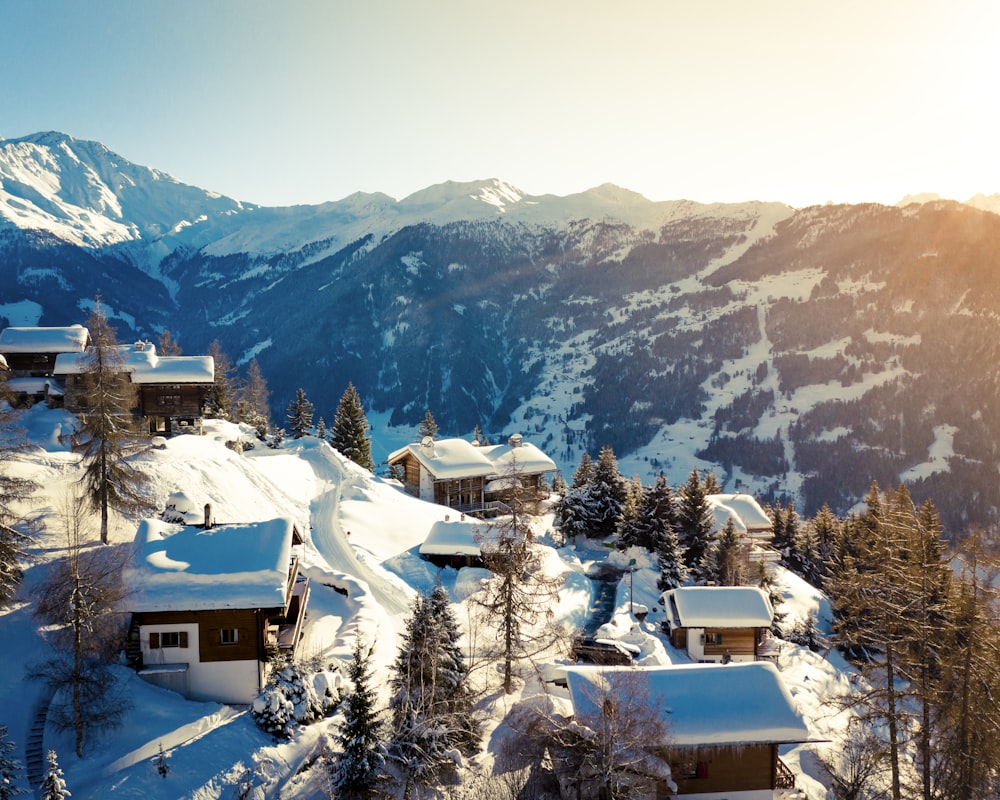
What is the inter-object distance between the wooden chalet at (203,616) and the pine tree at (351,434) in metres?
52.3

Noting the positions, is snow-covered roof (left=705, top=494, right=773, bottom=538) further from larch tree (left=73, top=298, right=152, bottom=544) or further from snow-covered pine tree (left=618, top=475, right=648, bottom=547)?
larch tree (left=73, top=298, right=152, bottom=544)

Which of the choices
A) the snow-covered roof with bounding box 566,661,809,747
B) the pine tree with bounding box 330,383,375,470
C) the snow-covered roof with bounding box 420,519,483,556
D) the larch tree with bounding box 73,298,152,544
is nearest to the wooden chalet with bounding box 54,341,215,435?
the pine tree with bounding box 330,383,375,470

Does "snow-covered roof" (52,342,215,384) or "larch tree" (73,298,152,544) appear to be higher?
"snow-covered roof" (52,342,215,384)

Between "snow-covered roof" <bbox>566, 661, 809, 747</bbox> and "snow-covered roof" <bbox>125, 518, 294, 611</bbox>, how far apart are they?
1179 centimetres

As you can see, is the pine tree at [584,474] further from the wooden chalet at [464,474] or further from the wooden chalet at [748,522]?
the wooden chalet at [748,522]

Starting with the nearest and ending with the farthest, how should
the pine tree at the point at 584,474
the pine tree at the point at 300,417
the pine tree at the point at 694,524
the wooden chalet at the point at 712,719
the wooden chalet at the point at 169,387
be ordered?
the wooden chalet at the point at 712,719 < the wooden chalet at the point at 169,387 < the pine tree at the point at 694,524 < the pine tree at the point at 584,474 < the pine tree at the point at 300,417

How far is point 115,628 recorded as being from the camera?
21.4 m

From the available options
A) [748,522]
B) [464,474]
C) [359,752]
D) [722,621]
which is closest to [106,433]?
[359,752]

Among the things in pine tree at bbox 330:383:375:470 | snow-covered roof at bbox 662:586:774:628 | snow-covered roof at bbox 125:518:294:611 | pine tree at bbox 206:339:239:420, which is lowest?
A: snow-covered roof at bbox 662:586:774:628

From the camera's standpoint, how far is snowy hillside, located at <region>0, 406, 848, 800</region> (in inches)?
749

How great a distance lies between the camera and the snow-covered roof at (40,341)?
5100cm

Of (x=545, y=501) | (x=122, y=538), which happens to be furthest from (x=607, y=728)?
(x=545, y=501)

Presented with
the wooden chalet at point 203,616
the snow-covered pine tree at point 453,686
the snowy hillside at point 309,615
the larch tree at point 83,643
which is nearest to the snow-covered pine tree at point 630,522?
the snowy hillside at point 309,615

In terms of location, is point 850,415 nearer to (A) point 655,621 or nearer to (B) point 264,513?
(A) point 655,621
